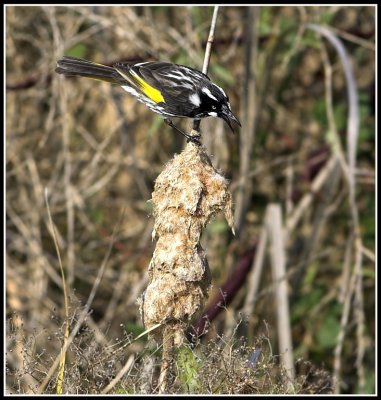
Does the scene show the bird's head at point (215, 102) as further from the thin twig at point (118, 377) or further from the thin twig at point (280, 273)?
the thin twig at point (280, 273)

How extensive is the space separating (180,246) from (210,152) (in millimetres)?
2221

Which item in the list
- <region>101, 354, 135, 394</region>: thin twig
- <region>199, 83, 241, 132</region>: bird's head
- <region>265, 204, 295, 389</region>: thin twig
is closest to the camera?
<region>101, 354, 135, 394</region>: thin twig

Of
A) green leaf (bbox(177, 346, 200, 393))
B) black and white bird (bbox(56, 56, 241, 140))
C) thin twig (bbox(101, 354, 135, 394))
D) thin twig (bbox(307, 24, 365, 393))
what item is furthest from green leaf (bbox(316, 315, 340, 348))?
thin twig (bbox(101, 354, 135, 394))

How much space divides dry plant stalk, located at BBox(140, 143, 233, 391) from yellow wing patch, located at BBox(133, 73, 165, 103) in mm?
702

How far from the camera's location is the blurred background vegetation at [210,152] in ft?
15.8

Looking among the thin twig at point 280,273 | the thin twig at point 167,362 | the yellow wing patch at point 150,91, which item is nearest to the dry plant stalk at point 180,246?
the thin twig at point 167,362

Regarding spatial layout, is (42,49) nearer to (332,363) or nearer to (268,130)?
(268,130)

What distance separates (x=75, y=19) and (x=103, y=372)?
3538 millimetres

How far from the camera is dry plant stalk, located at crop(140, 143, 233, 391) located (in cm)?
244

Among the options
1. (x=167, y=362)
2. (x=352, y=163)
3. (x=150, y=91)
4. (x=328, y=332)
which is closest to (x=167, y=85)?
(x=150, y=91)

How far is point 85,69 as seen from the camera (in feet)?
10.8

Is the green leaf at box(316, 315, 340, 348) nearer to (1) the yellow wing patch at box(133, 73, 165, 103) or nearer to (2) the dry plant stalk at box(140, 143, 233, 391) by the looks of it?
(1) the yellow wing patch at box(133, 73, 165, 103)

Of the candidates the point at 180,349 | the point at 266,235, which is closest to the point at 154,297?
the point at 180,349

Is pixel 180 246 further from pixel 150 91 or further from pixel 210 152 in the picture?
pixel 210 152
